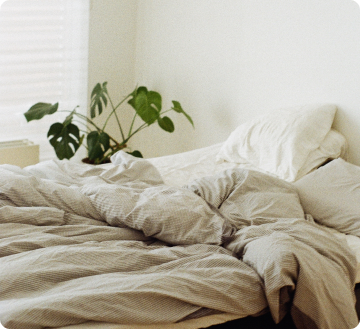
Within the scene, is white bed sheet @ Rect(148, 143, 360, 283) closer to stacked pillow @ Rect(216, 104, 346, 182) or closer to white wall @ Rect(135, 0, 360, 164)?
stacked pillow @ Rect(216, 104, 346, 182)

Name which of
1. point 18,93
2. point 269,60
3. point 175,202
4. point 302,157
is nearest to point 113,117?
point 18,93

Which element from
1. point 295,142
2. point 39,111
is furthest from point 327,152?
point 39,111

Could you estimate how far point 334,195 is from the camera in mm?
2217

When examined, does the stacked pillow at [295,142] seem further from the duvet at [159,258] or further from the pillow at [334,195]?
the duvet at [159,258]

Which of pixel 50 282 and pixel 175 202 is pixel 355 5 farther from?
pixel 50 282

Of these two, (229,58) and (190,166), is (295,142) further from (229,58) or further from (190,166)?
(229,58)

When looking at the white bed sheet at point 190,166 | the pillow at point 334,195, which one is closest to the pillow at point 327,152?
the pillow at point 334,195

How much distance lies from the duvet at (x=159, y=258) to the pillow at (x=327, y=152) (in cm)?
43

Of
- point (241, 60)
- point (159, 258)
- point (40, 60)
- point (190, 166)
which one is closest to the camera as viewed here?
point (159, 258)

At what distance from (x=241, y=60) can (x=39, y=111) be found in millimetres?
1334

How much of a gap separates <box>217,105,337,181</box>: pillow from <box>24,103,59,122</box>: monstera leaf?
1.32 meters

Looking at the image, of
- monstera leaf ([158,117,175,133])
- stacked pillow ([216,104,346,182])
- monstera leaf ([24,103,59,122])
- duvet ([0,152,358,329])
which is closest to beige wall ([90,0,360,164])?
stacked pillow ([216,104,346,182])

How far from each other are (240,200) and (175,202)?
1.16 ft

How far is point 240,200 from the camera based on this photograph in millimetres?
2131
